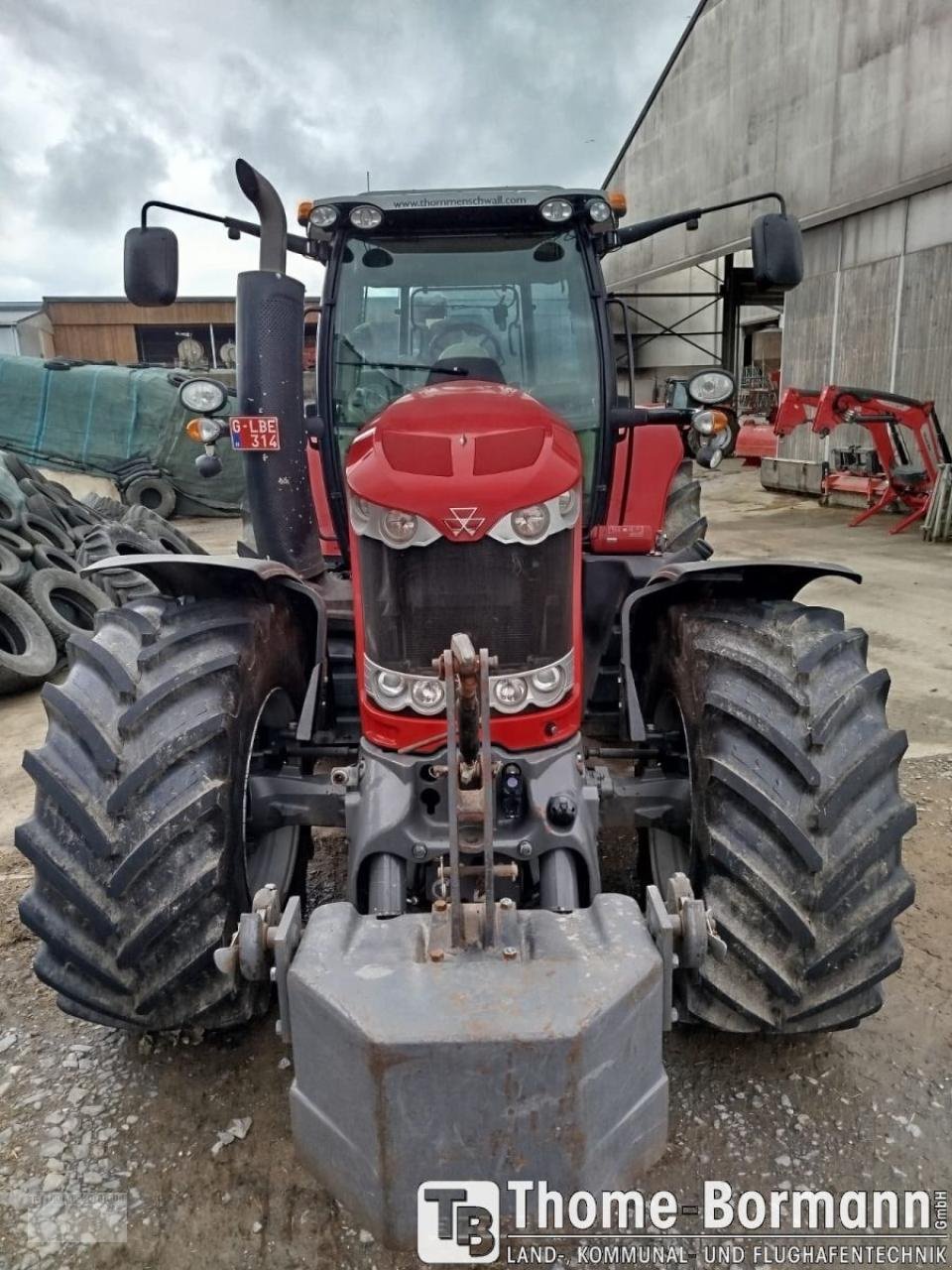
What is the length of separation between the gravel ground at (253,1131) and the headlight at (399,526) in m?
1.43

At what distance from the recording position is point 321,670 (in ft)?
9.33

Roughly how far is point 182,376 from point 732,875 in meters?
13.0

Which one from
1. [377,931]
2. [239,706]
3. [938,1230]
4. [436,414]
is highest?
[436,414]

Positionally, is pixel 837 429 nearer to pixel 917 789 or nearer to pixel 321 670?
pixel 917 789

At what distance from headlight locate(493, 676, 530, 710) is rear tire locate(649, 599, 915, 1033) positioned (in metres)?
0.48

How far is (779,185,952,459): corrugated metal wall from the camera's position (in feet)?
36.2

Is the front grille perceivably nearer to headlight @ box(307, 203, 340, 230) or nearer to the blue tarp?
headlight @ box(307, 203, 340, 230)

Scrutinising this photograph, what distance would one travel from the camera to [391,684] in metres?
2.32

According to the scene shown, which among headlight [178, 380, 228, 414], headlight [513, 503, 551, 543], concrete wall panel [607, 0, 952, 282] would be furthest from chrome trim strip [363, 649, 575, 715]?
concrete wall panel [607, 0, 952, 282]

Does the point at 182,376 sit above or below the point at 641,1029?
above

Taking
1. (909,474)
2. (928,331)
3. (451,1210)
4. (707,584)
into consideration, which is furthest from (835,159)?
(451,1210)

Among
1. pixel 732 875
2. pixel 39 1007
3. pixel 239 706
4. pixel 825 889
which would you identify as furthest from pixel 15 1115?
pixel 825 889

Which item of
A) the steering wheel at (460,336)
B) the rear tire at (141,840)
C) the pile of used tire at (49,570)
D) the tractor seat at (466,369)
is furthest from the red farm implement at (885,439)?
the rear tire at (141,840)

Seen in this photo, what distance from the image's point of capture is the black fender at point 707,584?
8.10ft
